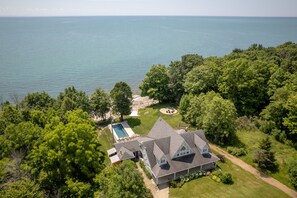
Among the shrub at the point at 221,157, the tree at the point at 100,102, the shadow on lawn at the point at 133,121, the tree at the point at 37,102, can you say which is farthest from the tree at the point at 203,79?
the tree at the point at 37,102

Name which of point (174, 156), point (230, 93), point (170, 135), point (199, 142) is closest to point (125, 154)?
point (170, 135)

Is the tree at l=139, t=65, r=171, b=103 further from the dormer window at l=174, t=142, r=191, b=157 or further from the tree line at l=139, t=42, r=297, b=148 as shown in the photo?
the dormer window at l=174, t=142, r=191, b=157

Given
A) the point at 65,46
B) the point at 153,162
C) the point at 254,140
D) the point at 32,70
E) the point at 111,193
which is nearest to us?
the point at 111,193

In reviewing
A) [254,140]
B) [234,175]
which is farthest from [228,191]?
[254,140]

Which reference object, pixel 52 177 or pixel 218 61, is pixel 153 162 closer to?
pixel 52 177

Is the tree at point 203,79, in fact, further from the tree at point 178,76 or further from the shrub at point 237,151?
the shrub at point 237,151

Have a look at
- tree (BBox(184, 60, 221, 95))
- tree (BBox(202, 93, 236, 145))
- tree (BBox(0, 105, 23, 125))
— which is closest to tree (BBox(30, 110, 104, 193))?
tree (BBox(0, 105, 23, 125))
